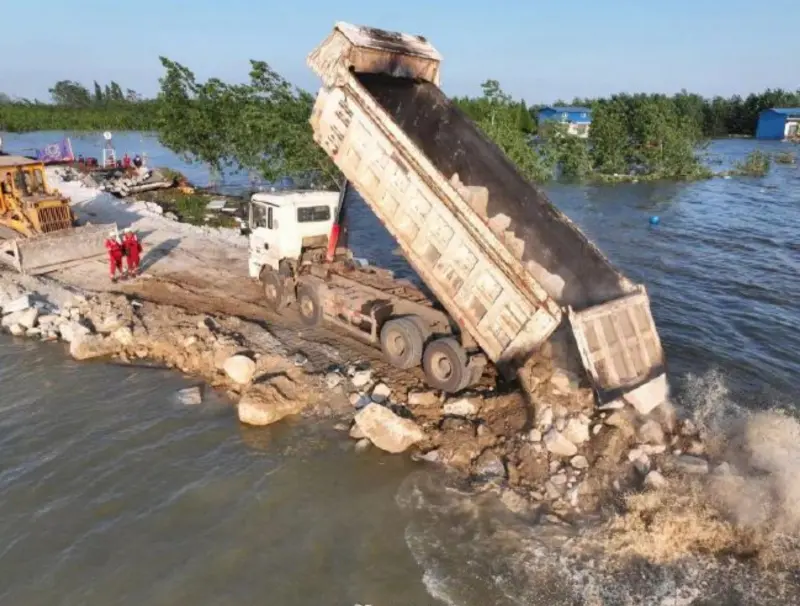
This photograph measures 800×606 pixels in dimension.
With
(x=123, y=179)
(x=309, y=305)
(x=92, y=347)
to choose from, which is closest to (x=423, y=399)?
(x=309, y=305)

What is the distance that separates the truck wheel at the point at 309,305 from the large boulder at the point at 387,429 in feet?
12.2

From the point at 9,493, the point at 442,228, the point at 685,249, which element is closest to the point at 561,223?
the point at 442,228

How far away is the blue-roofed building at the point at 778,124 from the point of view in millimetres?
72438

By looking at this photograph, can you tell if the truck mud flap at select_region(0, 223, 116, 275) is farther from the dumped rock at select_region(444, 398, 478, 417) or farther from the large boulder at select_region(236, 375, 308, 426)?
the dumped rock at select_region(444, 398, 478, 417)

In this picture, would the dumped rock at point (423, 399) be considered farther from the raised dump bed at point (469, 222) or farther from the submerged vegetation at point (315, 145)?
the submerged vegetation at point (315, 145)

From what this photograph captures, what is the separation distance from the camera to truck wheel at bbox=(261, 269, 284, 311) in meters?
12.5

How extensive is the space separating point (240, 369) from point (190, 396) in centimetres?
94

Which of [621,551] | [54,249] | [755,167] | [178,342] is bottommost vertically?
[621,551]

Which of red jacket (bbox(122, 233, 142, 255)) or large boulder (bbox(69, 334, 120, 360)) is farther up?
red jacket (bbox(122, 233, 142, 255))

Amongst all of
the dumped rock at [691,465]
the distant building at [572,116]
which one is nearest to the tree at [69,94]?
the distant building at [572,116]

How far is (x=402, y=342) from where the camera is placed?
9844 millimetres

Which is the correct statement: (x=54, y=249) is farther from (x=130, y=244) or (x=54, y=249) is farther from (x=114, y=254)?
(x=130, y=244)

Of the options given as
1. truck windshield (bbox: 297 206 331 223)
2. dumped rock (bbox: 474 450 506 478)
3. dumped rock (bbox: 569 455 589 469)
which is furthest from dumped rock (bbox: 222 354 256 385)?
dumped rock (bbox: 569 455 589 469)

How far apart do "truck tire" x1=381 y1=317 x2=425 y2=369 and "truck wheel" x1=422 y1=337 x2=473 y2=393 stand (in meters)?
0.22
